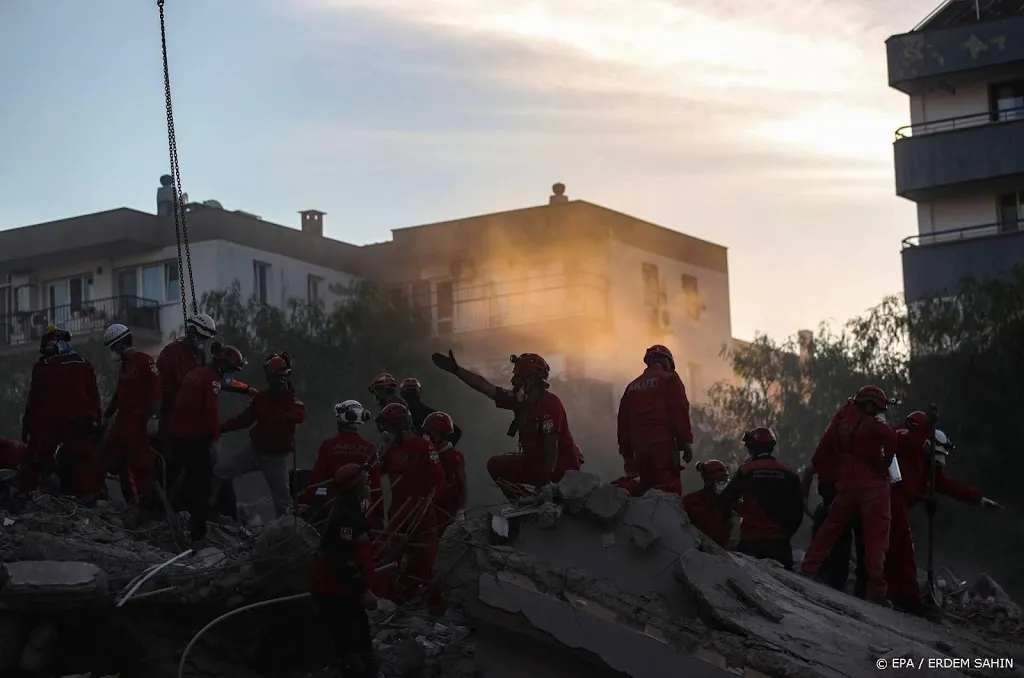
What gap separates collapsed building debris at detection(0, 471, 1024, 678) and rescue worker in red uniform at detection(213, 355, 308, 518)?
149 centimetres

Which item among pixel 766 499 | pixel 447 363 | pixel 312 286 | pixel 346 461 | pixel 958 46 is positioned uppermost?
pixel 958 46

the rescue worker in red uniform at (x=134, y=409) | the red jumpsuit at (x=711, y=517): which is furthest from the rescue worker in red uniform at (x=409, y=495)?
the red jumpsuit at (x=711, y=517)

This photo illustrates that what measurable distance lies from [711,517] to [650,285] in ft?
118

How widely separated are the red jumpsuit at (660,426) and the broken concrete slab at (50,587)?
4377 millimetres

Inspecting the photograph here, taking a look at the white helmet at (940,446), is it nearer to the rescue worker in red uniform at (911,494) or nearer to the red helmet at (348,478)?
the rescue worker in red uniform at (911,494)

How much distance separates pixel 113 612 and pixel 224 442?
19838 millimetres

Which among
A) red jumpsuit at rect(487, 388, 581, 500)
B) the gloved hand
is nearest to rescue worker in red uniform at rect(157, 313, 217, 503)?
red jumpsuit at rect(487, 388, 581, 500)

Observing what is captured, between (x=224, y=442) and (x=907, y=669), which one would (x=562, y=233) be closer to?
(x=224, y=442)

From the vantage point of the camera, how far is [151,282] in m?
45.9

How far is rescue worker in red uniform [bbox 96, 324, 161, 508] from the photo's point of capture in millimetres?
13852

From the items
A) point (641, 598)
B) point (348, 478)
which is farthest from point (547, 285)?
point (348, 478)

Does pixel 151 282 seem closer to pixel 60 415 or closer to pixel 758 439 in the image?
pixel 60 415

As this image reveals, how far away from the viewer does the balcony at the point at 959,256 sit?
39844 millimetres

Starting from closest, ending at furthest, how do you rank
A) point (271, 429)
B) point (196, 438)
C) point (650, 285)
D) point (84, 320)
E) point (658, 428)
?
point (196, 438) → point (658, 428) → point (271, 429) → point (84, 320) → point (650, 285)
